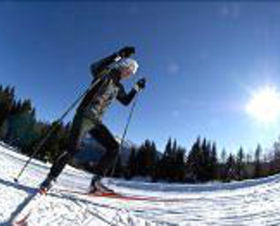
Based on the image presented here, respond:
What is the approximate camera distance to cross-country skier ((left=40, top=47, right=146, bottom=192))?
6.16 metres

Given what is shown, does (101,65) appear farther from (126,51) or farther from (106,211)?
(106,211)

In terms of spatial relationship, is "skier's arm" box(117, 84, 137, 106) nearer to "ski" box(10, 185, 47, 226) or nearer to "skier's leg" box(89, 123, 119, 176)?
"skier's leg" box(89, 123, 119, 176)

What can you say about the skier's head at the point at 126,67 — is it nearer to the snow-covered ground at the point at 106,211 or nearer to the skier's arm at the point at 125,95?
the skier's arm at the point at 125,95

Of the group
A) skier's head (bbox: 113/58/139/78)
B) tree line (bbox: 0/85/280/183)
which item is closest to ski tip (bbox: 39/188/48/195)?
skier's head (bbox: 113/58/139/78)

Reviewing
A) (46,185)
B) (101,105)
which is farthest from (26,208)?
(101,105)

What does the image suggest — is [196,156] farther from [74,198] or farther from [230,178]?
[74,198]

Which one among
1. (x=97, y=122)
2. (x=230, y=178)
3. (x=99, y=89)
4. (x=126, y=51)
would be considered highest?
(x=230, y=178)

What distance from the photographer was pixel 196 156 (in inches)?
4016

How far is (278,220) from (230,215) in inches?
31.3

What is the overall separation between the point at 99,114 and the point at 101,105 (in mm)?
170

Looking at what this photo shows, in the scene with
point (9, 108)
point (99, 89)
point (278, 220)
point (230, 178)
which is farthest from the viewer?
point (9, 108)

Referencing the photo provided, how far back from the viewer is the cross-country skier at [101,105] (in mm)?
6164

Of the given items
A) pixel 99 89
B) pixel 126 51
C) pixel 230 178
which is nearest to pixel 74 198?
pixel 99 89

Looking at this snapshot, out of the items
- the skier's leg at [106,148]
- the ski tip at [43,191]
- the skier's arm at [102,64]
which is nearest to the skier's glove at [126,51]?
the skier's arm at [102,64]
